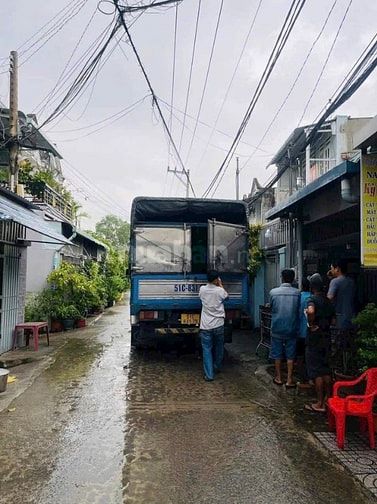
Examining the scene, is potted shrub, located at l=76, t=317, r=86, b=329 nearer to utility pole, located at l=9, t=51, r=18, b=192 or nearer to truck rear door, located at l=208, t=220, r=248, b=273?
utility pole, located at l=9, t=51, r=18, b=192

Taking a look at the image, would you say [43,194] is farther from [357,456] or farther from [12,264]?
[357,456]

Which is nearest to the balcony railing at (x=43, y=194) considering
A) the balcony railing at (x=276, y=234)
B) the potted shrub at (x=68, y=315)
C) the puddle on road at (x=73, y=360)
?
the potted shrub at (x=68, y=315)

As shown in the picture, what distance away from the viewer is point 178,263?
8.13m

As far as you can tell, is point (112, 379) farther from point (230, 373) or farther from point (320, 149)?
point (320, 149)

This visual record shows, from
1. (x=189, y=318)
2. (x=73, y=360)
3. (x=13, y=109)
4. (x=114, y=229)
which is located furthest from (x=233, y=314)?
(x=114, y=229)

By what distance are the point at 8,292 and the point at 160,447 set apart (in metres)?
6.24

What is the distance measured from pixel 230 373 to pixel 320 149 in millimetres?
12329

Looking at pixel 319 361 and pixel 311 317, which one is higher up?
pixel 311 317

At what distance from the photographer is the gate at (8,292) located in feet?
28.4

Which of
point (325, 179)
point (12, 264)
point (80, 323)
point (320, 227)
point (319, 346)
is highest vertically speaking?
point (325, 179)

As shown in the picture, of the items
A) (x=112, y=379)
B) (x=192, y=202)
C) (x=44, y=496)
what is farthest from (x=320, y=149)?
(x=44, y=496)

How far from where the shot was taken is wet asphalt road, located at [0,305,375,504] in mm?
3176

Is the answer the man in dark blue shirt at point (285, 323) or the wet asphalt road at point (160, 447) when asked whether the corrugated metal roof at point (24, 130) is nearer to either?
the wet asphalt road at point (160, 447)

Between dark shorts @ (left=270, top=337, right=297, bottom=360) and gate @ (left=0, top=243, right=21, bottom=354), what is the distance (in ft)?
18.6
